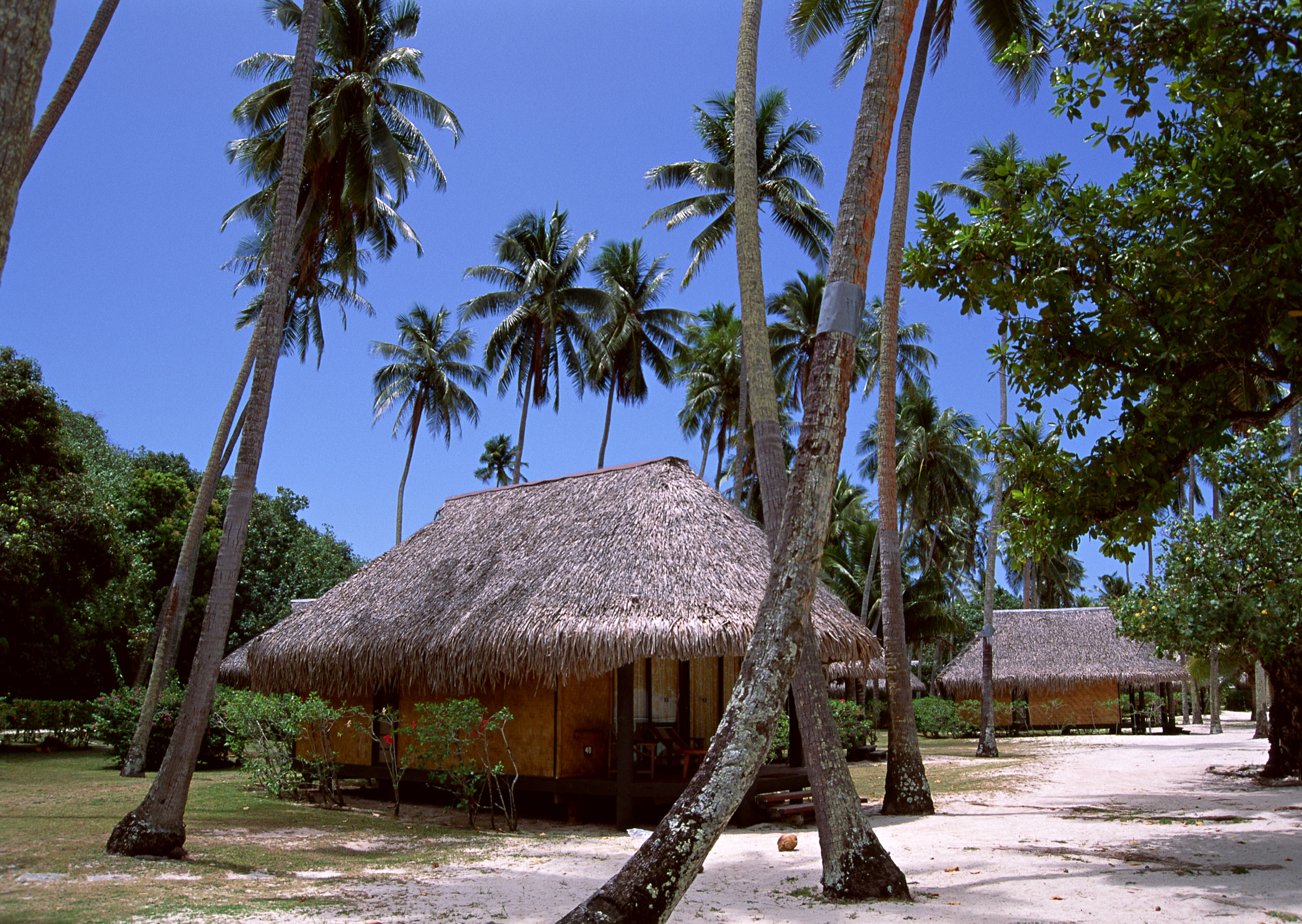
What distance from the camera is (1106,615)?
102ft

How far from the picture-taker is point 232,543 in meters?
8.77

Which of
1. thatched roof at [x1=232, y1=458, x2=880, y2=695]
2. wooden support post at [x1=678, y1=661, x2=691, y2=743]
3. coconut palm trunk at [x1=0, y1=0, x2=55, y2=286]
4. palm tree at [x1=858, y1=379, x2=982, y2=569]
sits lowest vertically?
wooden support post at [x1=678, y1=661, x2=691, y2=743]

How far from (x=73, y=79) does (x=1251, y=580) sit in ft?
49.6

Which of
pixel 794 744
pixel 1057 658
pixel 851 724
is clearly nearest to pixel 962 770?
pixel 851 724

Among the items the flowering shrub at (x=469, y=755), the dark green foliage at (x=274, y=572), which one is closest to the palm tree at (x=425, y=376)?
the dark green foliage at (x=274, y=572)

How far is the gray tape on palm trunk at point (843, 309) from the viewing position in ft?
20.7

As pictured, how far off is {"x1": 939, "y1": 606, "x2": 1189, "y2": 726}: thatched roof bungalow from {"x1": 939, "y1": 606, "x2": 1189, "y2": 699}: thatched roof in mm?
20

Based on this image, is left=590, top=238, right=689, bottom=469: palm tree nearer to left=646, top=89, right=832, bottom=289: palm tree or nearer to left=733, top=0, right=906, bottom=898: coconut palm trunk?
left=646, top=89, right=832, bottom=289: palm tree

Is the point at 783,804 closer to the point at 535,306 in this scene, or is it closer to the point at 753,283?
the point at 753,283

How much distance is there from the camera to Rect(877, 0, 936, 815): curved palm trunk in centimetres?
1048

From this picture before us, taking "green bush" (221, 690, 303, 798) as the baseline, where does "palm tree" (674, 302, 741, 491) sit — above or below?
above

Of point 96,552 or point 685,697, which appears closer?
point 685,697

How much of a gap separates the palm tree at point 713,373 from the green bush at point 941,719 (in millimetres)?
9834

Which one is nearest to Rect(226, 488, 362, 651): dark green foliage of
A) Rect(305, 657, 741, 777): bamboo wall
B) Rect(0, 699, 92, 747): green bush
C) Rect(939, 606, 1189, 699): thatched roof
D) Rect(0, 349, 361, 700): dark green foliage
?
Rect(0, 349, 361, 700): dark green foliage
